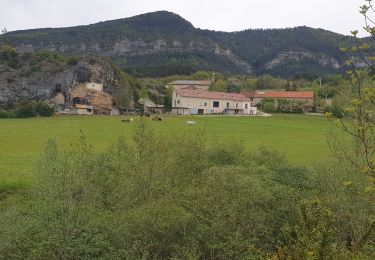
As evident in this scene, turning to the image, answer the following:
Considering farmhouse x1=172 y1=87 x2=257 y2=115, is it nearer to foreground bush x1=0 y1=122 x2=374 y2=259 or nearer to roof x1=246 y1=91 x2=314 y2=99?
roof x1=246 y1=91 x2=314 y2=99

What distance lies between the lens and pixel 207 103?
118m

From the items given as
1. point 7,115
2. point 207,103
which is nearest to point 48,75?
point 7,115

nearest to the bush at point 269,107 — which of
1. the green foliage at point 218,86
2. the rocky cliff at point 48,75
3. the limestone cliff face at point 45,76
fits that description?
the green foliage at point 218,86

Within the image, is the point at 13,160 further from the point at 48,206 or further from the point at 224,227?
the point at 224,227

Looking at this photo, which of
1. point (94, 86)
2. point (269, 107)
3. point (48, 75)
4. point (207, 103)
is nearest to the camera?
point (207, 103)

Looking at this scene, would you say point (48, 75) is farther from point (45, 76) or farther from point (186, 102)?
point (186, 102)

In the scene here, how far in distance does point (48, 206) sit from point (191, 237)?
545 centimetres

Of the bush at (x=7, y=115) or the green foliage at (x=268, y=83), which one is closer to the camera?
the bush at (x=7, y=115)

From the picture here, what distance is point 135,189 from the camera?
59.3ft

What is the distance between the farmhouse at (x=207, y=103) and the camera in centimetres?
11656

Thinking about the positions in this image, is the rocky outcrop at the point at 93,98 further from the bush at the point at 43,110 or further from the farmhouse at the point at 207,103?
the bush at the point at 43,110

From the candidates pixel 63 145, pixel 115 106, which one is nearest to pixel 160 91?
pixel 115 106

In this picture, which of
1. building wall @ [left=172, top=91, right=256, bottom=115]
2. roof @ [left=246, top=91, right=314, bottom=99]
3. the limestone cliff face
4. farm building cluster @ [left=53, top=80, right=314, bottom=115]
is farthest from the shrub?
roof @ [left=246, top=91, right=314, bottom=99]

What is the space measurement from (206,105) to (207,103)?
2.01ft
